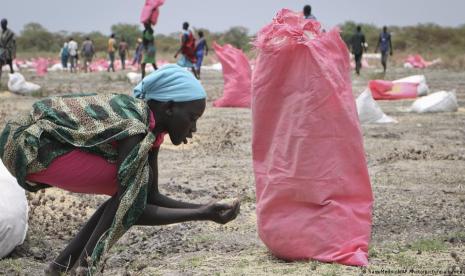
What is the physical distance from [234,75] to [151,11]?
3833 mm

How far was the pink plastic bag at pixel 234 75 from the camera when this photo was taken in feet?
37.8

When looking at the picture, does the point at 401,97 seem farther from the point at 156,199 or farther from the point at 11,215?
the point at 156,199

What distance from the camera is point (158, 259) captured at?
3834 mm

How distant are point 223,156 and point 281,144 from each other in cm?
370

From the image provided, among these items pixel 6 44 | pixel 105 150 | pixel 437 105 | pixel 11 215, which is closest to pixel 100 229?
pixel 105 150

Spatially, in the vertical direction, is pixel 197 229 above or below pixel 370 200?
below

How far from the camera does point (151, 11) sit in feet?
48.4

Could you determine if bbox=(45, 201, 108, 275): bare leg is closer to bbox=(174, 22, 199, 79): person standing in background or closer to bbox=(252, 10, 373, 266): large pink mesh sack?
bbox=(252, 10, 373, 266): large pink mesh sack

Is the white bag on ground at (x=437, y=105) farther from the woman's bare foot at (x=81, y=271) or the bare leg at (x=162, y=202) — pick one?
the woman's bare foot at (x=81, y=271)

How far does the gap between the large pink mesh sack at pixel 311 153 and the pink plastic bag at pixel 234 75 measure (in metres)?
7.95

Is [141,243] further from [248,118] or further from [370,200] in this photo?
[248,118]

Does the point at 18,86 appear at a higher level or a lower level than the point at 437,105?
lower

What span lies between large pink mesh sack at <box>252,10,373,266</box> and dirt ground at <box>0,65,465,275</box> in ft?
0.41

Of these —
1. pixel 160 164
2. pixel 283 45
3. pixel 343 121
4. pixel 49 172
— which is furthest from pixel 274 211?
pixel 160 164
